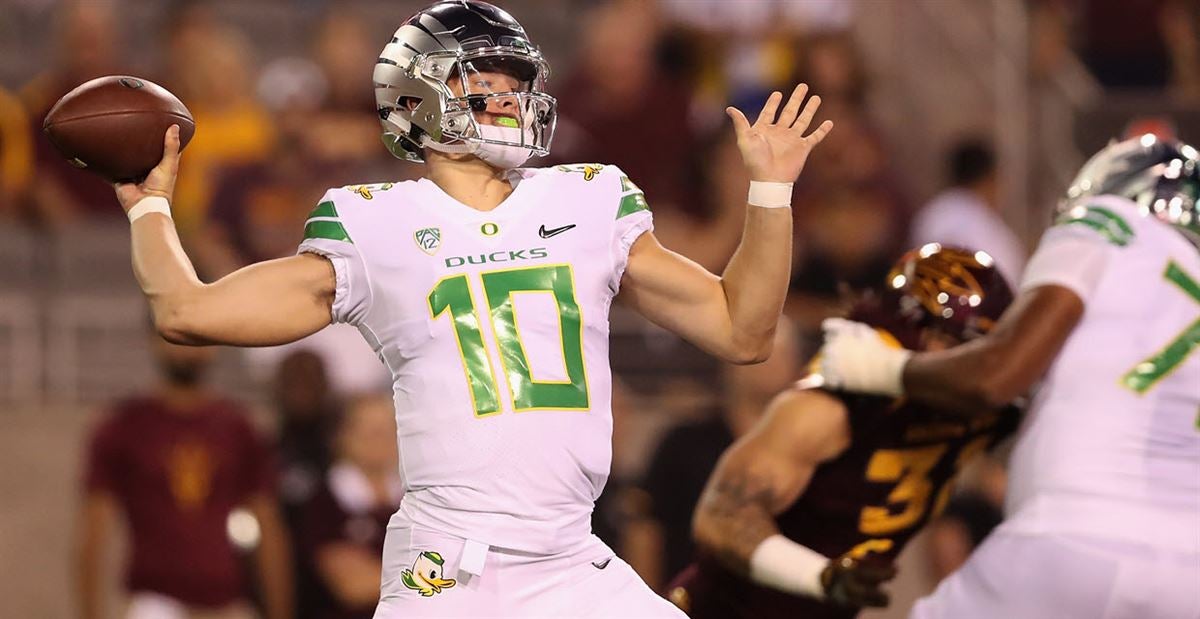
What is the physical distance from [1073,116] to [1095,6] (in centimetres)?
95

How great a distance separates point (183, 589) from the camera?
7.36 m

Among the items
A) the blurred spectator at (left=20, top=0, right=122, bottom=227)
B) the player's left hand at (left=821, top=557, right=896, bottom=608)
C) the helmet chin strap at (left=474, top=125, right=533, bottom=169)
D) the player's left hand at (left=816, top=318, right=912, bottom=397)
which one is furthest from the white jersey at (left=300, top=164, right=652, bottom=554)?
the blurred spectator at (left=20, top=0, right=122, bottom=227)

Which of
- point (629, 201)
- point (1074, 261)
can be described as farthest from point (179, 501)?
point (1074, 261)

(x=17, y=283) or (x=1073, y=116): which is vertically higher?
(x=1073, y=116)

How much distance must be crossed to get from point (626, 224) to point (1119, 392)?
145 cm

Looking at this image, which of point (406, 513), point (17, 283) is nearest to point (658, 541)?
point (406, 513)

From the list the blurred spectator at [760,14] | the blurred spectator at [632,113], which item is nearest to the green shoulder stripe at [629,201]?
the blurred spectator at [632,113]

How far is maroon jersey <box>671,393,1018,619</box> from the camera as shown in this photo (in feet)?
15.4

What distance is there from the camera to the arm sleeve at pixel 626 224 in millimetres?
3754

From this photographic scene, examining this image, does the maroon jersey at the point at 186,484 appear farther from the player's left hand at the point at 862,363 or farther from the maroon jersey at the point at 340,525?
the player's left hand at the point at 862,363

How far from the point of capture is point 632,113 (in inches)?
372

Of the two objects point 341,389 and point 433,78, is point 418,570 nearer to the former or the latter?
point 433,78

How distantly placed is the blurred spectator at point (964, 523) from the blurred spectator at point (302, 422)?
2625mm

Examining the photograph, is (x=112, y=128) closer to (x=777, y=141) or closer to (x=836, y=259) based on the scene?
(x=777, y=141)
